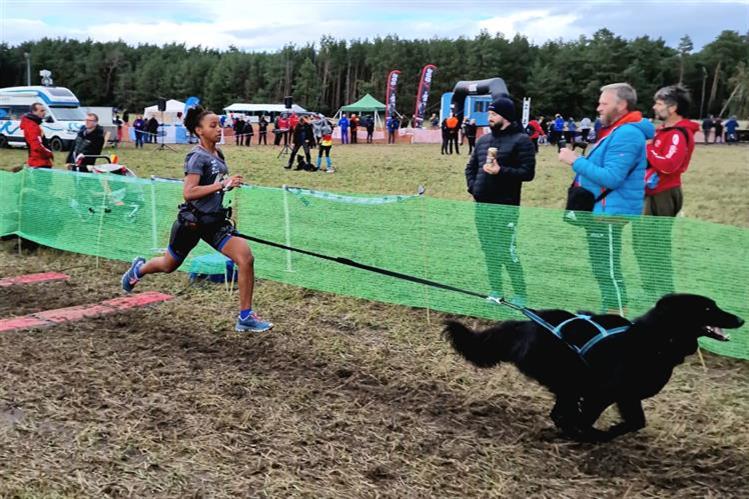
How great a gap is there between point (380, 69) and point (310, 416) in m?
93.8

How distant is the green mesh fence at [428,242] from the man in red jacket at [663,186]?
15 mm

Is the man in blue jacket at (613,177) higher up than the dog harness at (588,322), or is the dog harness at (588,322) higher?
the man in blue jacket at (613,177)

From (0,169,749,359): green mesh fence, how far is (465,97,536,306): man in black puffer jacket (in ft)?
0.04

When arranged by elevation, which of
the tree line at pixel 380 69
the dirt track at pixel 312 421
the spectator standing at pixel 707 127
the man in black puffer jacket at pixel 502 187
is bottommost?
the dirt track at pixel 312 421

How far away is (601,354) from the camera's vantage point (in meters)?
3.18

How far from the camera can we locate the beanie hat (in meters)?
5.18

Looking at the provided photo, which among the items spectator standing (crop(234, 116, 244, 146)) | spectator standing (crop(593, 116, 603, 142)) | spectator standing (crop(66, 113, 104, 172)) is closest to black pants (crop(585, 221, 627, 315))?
spectator standing (crop(593, 116, 603, 142))

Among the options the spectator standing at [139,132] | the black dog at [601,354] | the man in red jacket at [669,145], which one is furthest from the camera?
the spectator standing at [139,132]

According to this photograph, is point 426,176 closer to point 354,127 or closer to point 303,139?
point 303,139

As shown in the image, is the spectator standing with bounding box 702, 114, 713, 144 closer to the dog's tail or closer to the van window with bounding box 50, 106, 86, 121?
the van window with bounding box 50, 106, 86, 121

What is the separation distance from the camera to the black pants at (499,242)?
526cm

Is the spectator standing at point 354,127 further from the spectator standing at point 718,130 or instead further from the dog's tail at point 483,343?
the dog's tail at point 483,343

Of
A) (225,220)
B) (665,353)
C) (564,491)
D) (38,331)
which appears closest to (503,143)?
(225,220)

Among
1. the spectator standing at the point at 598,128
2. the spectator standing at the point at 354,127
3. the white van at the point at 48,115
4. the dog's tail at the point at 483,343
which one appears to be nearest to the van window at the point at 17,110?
the white van at the point at 48,115
